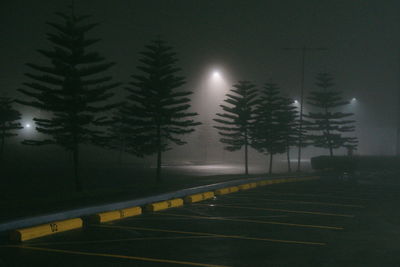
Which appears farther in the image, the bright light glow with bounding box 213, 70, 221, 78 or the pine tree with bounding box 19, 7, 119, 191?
the bright light glow with bounding box 213, 70, 221, 78

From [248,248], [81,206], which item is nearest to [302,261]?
[248,248]

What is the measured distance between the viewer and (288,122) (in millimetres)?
39031

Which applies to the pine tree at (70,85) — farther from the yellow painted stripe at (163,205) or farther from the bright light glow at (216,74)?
the bright light glow at (216,74)

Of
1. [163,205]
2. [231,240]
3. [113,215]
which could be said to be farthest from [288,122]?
[231,240]

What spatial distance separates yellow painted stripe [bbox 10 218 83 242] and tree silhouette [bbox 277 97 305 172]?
3011cm

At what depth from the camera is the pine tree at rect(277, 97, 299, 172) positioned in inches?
1519

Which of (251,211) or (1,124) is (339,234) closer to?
(251,211)

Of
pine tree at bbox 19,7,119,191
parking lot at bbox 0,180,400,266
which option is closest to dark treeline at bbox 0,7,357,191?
pine tree at bbox 19,7,119,191

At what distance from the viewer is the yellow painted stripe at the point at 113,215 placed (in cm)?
1039

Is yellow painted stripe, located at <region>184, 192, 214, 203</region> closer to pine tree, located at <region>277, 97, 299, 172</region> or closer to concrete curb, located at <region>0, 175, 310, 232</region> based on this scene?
concrete curb, located at <region>0, 175, 310, 232</region>

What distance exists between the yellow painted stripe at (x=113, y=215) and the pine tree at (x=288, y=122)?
27.9 m

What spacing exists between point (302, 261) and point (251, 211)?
549cm

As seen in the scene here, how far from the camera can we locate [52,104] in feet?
63.1

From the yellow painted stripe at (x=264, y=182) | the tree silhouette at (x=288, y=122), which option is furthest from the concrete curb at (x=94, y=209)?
the tree silhouette at (x=288, y=122)
